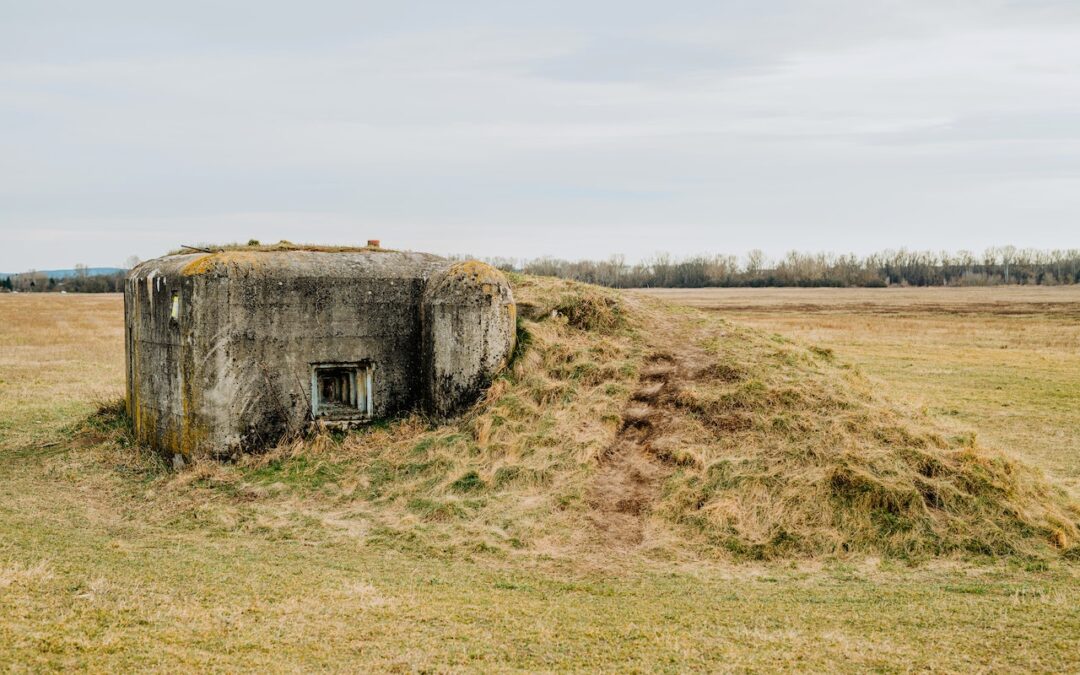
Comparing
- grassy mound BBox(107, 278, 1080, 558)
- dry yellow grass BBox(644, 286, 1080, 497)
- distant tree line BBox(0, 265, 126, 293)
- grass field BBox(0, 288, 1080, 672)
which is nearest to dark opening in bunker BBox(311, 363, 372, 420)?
grassy mound BBox(107, 278, 1080, 558)

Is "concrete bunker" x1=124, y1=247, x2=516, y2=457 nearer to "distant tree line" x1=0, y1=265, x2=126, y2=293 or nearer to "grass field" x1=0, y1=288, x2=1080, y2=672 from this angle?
"grass field" x1=0, y1=288, x2=1080, y2=672

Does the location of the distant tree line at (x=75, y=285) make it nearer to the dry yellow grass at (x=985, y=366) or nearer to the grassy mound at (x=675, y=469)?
the dry yellow grass at (x=985, y=366)

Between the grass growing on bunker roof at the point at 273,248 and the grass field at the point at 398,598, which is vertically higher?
the grass growing on bunker roof at the point at 273,248

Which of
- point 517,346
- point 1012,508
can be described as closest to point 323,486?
point 517,346

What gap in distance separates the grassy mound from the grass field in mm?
358

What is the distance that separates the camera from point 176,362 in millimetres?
11633

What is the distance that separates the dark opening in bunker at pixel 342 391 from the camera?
39.5ft

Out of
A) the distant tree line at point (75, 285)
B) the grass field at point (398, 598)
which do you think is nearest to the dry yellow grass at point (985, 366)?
the grass field at point (398, 598)

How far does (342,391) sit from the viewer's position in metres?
12.4

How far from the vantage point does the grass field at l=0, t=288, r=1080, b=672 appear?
20.0 ft

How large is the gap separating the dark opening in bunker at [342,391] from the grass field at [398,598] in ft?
5.35

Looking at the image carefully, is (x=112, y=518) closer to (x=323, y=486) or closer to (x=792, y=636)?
(x=323, y=486)

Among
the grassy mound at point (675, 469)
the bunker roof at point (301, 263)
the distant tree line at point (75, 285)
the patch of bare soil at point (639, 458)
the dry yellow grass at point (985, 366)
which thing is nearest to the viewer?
the grassy mound at point (675, 469)

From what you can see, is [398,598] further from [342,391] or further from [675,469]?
[342,391]
